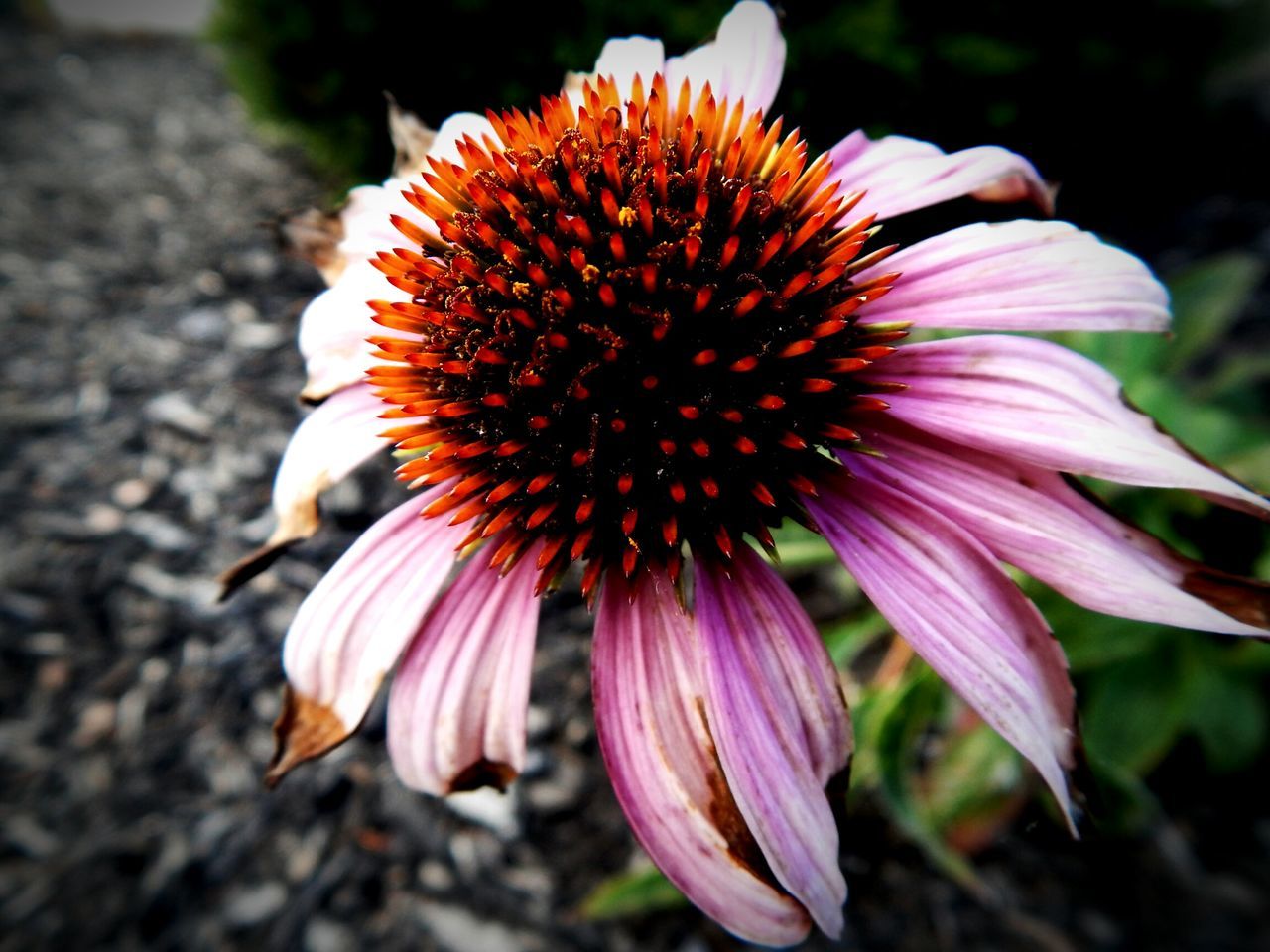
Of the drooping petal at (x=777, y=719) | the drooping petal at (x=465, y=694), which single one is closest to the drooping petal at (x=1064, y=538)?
the drooping petal at (x=777, y=719)

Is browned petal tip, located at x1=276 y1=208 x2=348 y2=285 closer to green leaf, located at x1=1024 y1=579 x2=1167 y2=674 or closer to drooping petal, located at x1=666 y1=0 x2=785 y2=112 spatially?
drooping petal, located at x1=666 y1=0 x2=785 y2=112

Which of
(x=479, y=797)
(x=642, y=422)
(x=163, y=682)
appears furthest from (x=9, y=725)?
(x=642, y=422)

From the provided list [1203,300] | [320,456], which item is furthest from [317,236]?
[1203,300]

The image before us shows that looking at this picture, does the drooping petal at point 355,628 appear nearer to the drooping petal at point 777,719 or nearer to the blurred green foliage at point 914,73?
the drooping petal at point 777,719

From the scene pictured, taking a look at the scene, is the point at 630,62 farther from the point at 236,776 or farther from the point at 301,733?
the point at 236,776

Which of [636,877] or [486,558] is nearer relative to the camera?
[486,558]

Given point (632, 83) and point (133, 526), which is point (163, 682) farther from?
point (632, 83)

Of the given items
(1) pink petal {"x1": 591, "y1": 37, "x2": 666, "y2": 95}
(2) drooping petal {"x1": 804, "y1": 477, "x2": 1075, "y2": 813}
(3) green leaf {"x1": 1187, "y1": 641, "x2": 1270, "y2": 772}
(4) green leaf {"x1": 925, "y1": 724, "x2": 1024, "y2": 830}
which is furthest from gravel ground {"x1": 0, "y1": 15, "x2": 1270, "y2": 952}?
(1) pink petal {"x1": 591, "y1": 37, "x2": 666, "y2": 95}
